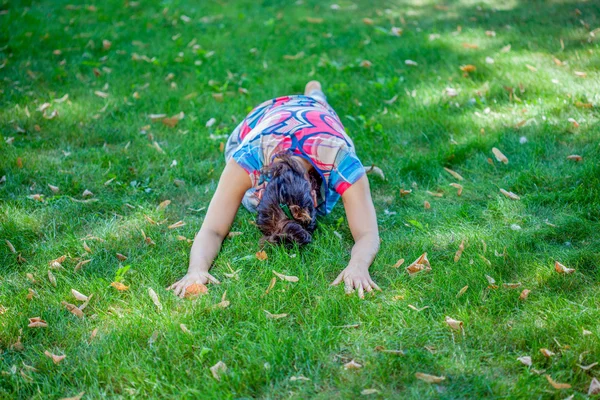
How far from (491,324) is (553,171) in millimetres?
1819

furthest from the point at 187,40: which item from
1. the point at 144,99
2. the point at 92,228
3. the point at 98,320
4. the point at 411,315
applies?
the point at 411,315

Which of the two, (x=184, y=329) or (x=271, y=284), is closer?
(x=184, y=329)

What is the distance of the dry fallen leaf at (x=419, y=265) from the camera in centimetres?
322

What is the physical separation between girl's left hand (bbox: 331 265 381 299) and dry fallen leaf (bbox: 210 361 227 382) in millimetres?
835

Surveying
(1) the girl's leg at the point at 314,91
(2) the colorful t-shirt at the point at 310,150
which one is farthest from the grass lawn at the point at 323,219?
(2) the colorful t-shirt at the point at 310,150

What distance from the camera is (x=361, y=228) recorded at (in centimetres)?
342

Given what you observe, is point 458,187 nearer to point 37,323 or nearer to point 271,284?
point 271,284

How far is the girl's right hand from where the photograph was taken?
314 cm

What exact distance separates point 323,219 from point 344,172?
585 mm

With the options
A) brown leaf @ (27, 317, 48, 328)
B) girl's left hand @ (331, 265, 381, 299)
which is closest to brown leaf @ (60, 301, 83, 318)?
brown leaf @ (27, 317, 48, 328)

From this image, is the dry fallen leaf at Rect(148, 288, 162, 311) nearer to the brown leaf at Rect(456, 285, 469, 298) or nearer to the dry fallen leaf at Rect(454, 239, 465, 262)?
the brown leaf at Rect(456, 285, 469, 298)

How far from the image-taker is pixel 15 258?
347 centimetres

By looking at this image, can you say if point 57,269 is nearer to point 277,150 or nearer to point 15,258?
point 15,258

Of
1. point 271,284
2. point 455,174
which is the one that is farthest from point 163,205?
point 455,174
